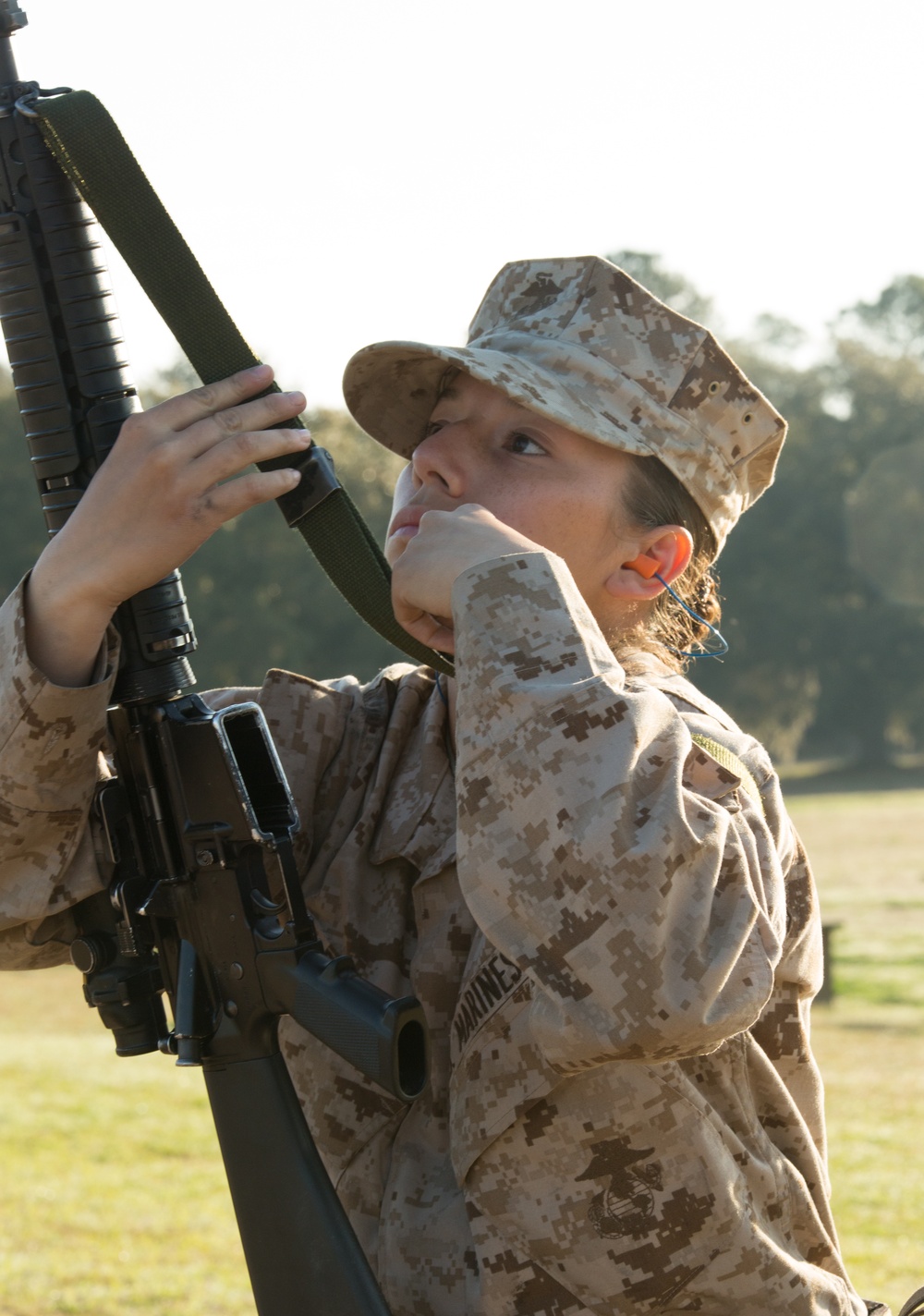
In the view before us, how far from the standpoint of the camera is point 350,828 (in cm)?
258

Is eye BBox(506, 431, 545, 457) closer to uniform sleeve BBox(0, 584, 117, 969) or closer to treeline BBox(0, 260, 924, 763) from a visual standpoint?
uniform sleeve BBox(0, 584, 117, 969)

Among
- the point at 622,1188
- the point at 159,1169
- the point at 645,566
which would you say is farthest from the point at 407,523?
the point at 159,1169

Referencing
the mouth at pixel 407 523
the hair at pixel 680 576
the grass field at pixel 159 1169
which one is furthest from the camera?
the grass field at pixel 159 1169

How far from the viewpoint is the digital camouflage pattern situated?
1.86 meters

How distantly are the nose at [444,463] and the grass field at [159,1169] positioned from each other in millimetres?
4964

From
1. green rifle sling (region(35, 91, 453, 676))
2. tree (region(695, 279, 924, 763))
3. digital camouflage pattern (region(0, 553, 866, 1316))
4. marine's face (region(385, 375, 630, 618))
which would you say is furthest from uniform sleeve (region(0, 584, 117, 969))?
tree (region(695, 279, 924, 763))

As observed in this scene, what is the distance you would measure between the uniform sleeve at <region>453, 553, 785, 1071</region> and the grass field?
5097 mm

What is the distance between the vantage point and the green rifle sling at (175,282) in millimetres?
2244

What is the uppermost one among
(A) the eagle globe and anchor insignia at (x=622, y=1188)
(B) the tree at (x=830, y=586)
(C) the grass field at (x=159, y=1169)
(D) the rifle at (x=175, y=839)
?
(D) the rifle at (x=175, y=839)

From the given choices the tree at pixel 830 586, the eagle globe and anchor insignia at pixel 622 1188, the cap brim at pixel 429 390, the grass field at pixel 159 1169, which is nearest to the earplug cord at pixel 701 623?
the cap brim at pixel 429 390

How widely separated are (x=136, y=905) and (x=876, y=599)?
55003 millimetres

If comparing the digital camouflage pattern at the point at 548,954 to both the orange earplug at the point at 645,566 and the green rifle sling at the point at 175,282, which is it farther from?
the green rifle sling at the point at 175,282

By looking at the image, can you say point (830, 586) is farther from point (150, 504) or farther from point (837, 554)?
point (150, 504)

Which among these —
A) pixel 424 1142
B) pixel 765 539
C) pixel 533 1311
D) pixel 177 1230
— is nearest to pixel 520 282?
pixel 424 1142
